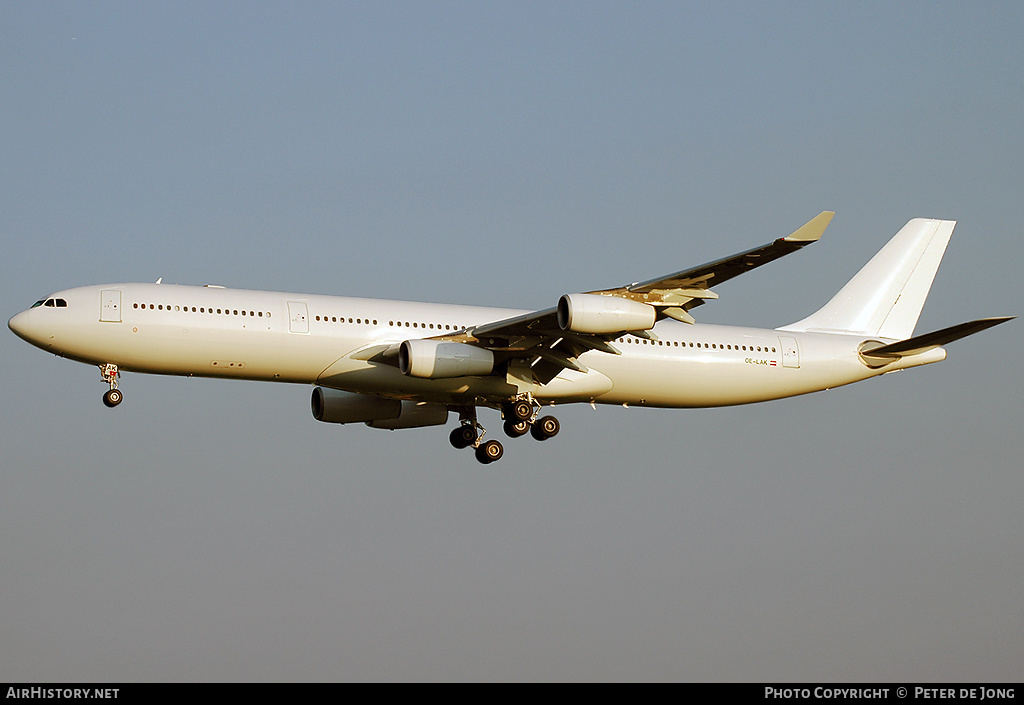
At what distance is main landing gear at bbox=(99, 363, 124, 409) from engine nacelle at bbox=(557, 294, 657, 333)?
13.1 meters

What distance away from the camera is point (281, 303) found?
39.3 meters

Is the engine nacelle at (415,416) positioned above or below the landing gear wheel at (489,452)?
above

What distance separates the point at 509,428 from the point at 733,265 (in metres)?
10.0

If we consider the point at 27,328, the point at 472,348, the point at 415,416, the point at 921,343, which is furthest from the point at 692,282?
the point at 27,328

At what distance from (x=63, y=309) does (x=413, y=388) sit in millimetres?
10381

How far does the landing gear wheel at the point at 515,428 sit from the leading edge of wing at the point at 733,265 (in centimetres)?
583

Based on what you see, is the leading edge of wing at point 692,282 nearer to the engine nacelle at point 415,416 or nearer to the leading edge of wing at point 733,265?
the leading edge of wing at point 733,265

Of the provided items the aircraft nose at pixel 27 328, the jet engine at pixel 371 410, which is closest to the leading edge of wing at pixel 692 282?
the jet engine at pixel 371 410

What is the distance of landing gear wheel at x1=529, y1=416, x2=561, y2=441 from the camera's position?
4294 centimetres

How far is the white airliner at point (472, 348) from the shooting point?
38188 mm

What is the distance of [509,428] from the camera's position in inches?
1681

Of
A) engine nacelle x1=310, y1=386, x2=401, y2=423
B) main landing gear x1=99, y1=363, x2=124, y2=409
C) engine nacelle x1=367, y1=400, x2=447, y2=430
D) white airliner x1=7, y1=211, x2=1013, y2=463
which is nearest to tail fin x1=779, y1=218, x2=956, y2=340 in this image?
white airliner x1=7, y1=211, x2=1013, y2=463

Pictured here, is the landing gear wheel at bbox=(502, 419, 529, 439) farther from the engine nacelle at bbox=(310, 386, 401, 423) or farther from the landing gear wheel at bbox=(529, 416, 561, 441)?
the engine nacelle at bbox=(310, 386, 401, 423)
